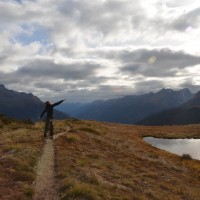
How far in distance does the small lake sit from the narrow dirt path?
38.8 m

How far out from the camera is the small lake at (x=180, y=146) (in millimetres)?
67250

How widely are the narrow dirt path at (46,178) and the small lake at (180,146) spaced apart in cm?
3885

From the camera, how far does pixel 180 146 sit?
250ft

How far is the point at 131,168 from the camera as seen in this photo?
116 feet

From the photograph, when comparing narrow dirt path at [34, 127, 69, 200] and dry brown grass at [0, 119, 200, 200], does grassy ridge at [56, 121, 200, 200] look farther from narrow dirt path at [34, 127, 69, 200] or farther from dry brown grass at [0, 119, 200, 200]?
narrow dirt path at [34, 127, 69, 200]

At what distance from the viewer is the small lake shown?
67250mm

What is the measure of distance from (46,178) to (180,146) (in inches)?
2248

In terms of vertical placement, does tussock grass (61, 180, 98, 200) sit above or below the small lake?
above

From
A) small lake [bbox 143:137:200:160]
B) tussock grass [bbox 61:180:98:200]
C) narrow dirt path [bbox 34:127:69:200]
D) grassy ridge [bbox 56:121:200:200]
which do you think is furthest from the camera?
small lake [bbox 143:137:200:160]

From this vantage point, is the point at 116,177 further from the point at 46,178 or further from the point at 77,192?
the point at 77,192

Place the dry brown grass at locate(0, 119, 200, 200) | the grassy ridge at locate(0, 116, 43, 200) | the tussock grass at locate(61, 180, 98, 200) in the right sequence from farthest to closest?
the dry brown grass at locate(0, 119, 200, 200) → the grassy ridge at locate(0, 116, 43, 200) → the tussock grass at locate(61, 180, 98, 200)

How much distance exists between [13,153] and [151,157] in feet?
74.4

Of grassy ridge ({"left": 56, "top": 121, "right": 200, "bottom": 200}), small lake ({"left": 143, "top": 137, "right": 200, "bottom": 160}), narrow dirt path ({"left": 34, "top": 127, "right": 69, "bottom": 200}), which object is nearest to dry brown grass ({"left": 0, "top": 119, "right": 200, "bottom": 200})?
grassy ridge ({"left": 56, "top": 121, "right": 200, "bottom": 200})

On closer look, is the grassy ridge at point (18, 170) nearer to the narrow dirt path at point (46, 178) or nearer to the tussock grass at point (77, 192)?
the narrow dirt path at point (46, 178)
